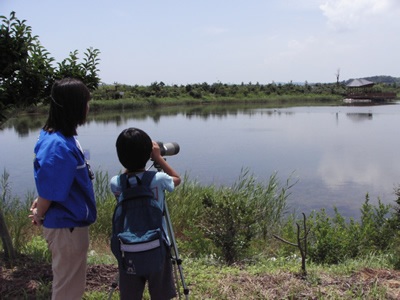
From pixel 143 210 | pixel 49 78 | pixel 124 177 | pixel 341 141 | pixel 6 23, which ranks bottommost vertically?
pixel 341 141

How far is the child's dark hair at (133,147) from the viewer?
1.85 meters

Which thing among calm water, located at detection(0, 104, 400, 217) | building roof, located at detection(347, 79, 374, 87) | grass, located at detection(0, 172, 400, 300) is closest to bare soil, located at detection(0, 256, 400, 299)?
grass, located at detection(0, 172, 400, 300)

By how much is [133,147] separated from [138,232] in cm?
38

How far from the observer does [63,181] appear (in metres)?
1.77

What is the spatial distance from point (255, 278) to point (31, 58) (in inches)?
85.3

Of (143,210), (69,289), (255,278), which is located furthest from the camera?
(255,278)

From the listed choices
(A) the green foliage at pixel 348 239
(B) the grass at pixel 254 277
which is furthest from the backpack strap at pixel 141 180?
(A) the green foliage at pixel 348 239

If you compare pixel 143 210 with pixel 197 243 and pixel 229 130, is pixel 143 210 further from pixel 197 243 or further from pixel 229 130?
pixel 229 130

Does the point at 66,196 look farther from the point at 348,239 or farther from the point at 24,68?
the point at 348,239

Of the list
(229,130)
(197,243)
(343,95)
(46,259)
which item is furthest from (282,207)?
(343,95)

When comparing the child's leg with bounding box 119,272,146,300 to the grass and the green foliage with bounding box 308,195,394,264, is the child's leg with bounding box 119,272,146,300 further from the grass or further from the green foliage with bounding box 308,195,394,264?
the green foliage with bounding box 308,195,394,264

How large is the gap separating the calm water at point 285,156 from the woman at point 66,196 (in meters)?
6.11

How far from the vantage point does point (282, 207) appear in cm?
628

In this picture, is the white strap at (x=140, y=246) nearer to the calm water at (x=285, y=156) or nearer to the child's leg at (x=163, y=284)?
the child's leg at (x=163, y=284)
